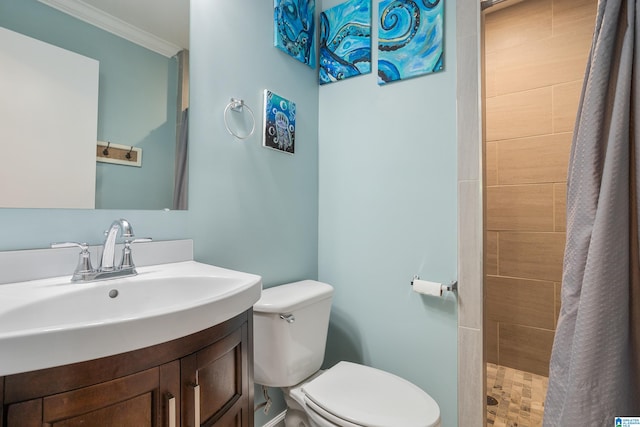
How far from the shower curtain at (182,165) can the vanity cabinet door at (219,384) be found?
0.56 meters

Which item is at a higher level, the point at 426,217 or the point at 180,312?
the point at 426,217

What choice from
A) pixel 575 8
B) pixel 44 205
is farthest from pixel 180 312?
pixel 575 8

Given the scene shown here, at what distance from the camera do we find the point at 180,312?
1.91ft

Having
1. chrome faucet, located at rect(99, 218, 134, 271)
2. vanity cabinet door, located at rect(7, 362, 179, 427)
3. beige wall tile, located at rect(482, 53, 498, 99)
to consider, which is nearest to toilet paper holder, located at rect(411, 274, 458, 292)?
vanity cabinet door, located at rect(7, 362, 179, 427)

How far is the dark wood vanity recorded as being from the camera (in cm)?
46

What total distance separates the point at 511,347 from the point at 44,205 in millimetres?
2648

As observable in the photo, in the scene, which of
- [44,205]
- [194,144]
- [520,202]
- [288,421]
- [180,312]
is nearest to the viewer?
[180,312]

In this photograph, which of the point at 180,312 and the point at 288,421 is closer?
the point at 180,312

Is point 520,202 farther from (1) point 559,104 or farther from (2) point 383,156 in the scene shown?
(2) point 383,156

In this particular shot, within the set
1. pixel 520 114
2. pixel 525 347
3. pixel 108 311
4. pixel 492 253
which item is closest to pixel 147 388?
pixel 108 311

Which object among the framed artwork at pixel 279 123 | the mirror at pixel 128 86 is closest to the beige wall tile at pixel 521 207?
the framed artwork at pixel 279 123

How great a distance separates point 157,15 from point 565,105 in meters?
2.28

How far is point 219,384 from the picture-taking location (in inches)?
28.8

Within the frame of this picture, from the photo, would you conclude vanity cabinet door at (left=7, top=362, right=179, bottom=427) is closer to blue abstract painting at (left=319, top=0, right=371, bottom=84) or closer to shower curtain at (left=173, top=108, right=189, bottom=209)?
shower curtain at (left=173, top=108, right=189, bottom=209)
